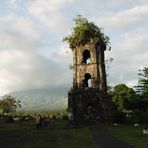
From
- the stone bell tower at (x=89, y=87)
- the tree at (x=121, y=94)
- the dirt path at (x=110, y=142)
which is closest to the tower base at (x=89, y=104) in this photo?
the stone bell tower at (x=89, y=87)

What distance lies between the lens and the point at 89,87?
50.6m

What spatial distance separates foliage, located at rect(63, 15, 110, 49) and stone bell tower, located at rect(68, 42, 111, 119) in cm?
66

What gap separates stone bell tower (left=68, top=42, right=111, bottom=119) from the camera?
49.5 m

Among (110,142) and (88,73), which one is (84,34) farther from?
(110,142)

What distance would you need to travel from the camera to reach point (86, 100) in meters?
49.9

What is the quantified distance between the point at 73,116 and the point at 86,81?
579cm

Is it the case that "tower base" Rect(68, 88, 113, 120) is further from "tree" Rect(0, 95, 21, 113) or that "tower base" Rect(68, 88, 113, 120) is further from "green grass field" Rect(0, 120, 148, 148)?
"tree" Rect(0, 95, 21, 113)

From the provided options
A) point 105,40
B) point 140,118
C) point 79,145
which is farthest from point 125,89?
point 79,145

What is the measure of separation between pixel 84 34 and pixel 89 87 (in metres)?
7.63

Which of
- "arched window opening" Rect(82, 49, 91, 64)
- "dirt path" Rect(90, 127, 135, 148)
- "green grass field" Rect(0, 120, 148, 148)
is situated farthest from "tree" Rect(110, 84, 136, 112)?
"dirt path" Rect(90, 127, 135, 148)

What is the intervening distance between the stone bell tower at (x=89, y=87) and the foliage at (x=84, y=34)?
66 cm

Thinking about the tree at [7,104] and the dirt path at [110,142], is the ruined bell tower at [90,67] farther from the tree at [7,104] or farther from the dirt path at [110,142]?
the tree at [7,104]

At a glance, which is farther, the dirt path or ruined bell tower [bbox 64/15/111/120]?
ruined bell tower [bbox 64/15/111/120]

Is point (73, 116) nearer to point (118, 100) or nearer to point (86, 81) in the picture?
point (86, 81)
